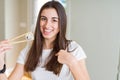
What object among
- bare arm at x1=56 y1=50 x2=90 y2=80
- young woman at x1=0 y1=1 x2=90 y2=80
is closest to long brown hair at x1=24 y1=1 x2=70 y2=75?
young woman at x1=0 y1=1 x2=90 y2=80

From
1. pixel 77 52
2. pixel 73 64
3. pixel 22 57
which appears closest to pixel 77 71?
pixel 73 64

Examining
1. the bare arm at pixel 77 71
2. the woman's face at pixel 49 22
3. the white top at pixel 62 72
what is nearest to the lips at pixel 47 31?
the woman's face at pixel 49 22

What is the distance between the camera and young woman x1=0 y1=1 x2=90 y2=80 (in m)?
1.29

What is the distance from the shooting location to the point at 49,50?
1387 mm

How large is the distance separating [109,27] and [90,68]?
1.81 ft

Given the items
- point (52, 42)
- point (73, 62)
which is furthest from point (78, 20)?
point (73, 62)

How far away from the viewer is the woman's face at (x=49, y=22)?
A: 1304 mm

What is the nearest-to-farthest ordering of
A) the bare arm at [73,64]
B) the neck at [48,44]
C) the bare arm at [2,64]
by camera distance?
1. the bare arm at [73,64]
2. the bare arm at [2,64]
3. the neck at [48,44]

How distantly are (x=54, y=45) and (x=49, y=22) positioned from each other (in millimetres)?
168

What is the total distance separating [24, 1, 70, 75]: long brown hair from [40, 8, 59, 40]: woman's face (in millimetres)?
24

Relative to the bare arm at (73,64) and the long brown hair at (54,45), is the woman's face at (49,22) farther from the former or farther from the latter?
the bare arm at (73,64)

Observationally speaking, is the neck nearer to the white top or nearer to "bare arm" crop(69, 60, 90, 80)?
the white top

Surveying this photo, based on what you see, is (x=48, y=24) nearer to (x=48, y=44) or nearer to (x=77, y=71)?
(x=48, y=44)

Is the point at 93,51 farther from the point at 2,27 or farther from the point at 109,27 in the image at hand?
the point at 2,27
